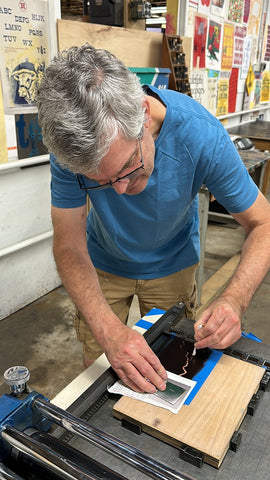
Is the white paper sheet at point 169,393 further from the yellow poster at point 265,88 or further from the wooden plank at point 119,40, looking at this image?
the yellow poster at point 265,88

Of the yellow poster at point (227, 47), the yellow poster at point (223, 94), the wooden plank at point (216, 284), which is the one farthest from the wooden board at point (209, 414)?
the yellow poster at point (227, 47)

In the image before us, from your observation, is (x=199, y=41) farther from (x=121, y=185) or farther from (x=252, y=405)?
(x=252, y=405)

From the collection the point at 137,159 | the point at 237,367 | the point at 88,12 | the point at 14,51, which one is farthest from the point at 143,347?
the point at 88,12

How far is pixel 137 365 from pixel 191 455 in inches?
7.8

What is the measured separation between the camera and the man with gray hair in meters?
0.67

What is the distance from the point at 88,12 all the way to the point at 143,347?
2383 mm

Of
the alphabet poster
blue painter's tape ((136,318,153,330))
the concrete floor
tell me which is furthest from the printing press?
the alphabet poster

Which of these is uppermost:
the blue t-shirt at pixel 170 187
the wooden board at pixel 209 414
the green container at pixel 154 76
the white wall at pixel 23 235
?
the green container at pixel 154 76

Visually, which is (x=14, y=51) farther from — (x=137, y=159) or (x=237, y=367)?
(x=237, y=367)

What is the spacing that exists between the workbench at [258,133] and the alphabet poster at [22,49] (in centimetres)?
243

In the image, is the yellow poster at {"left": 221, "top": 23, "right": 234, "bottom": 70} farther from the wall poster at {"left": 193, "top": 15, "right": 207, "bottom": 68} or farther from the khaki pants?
the khaki pants

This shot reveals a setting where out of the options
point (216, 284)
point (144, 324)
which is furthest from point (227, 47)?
point (144, 324)

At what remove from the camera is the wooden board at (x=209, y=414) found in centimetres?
64

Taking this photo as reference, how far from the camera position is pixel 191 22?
3.09m
